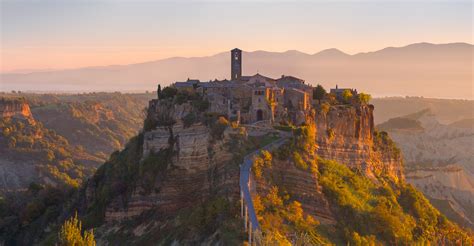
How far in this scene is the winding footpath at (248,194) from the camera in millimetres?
42469

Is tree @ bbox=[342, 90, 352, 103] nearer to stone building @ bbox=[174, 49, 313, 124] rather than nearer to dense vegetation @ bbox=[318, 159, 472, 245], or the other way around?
stone building @ bbox=[174, 49, 313, 124]

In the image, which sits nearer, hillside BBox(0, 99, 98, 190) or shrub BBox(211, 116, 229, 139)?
shrub BBox(211, 116, 229, 139)

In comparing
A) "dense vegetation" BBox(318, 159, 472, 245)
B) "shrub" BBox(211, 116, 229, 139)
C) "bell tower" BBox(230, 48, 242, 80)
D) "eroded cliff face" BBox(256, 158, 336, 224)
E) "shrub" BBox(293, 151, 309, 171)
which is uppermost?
"bell tower" BBox(230, 48, 242, 80)

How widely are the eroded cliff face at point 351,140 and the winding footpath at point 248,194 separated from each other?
32.2 feet

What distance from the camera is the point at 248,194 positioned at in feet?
151

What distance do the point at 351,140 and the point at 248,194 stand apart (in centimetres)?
2086

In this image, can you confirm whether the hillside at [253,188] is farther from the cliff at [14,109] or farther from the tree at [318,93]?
the cliff at [14,109]

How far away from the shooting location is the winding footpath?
4247 centimetres

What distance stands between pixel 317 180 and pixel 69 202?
3149 centimetres

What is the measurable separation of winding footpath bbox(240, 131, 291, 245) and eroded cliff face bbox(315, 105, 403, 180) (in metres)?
9.82

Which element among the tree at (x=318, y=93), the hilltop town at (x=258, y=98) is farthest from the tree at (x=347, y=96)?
the tree at (x=318, y=93)

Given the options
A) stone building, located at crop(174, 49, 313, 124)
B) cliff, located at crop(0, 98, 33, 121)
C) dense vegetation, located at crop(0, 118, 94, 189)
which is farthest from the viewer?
cliff, located at crop(0, 98, 33, 121)

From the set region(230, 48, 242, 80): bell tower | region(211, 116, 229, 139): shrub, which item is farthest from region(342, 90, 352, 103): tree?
region(211, 116, 229, 139): shrub

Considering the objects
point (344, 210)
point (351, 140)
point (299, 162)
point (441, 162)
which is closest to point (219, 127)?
point (299, 162)
